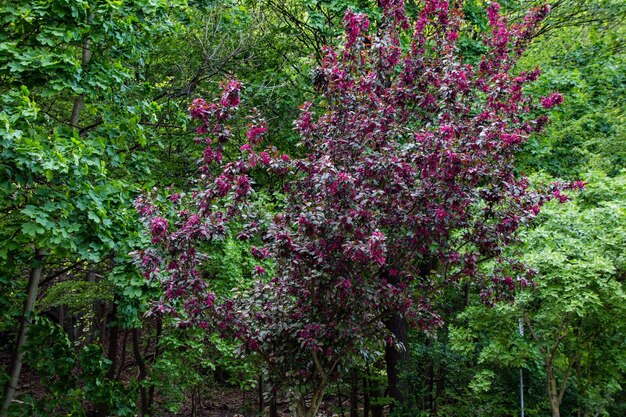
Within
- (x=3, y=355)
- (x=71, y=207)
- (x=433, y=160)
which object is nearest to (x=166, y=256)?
(x=71, y=207)

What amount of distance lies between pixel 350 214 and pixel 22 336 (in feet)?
14.6

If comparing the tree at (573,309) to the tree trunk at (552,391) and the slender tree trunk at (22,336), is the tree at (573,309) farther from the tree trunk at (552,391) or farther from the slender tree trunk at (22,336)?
the slender tree trunk at (22,336)

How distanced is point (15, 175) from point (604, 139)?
8887 millimetres

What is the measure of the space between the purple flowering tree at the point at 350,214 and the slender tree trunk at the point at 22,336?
2.16m

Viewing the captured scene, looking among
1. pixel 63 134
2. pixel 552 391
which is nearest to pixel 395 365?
pixel 552 391

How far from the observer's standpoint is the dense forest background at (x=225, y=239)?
4559 millimetres

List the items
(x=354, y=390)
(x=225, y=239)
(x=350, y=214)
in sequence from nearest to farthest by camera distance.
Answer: (x=350, y=214)
(x=225, y=239)
(x=354, y=390)

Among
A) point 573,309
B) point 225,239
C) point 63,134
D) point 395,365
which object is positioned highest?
point 63,134

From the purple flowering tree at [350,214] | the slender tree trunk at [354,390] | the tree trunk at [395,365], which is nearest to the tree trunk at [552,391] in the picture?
the tree trunk at [395,365]

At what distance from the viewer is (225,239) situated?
186 inches

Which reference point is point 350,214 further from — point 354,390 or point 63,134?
point 354,390

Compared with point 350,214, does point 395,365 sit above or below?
below

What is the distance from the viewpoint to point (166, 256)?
14.3 ft

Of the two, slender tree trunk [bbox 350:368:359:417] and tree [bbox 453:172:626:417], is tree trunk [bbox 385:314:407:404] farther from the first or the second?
tree [bbox 453:172:626:417]
